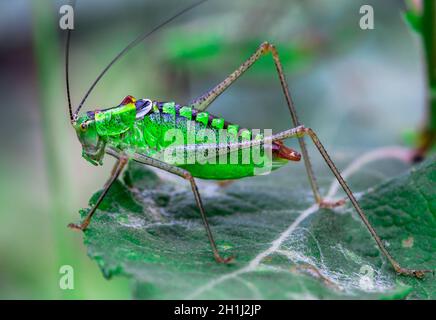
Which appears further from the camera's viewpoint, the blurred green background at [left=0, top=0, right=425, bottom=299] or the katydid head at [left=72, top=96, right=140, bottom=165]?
the blurred green background at [left=0, top=0, right=425, bottom=299]

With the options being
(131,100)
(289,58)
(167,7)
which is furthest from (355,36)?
(131,100)

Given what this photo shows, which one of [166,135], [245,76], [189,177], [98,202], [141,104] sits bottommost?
[98,202]

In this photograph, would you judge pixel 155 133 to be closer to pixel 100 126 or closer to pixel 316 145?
pixel 100 126

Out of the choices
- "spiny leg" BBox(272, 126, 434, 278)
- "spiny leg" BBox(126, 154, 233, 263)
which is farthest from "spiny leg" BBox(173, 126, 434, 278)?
"spiny leg" BBox(126, 154, 233, 263)

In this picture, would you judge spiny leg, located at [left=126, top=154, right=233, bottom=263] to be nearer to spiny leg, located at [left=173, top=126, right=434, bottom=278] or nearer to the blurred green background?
spiny leg, located at [left=173, top=126, right=434, bottom=278]

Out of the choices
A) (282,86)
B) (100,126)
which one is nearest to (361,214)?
(282,86)

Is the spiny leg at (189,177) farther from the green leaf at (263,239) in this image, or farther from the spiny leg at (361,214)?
the spiny leg at (361,214)
